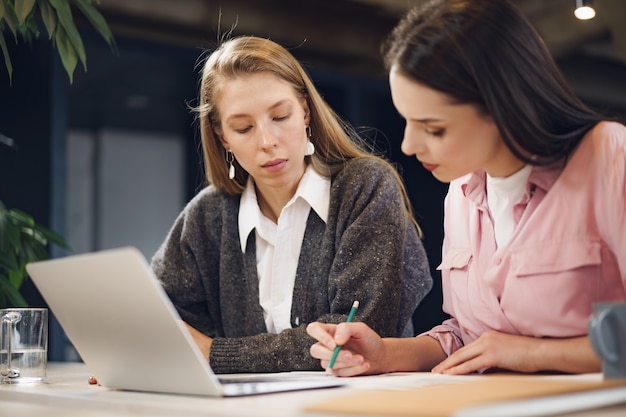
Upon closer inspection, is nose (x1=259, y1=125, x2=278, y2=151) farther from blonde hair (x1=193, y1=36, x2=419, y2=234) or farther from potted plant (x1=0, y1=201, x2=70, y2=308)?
potted plant (x1=0, y1=201, x2=70, y2=308)

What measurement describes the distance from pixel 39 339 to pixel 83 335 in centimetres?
28

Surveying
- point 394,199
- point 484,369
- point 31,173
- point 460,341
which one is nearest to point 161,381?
point 484,369

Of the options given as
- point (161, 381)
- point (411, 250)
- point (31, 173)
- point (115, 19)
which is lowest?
point (161, 381)

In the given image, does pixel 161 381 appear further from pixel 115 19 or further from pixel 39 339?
pixel 115 19

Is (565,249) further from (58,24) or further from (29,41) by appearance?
(29,41)

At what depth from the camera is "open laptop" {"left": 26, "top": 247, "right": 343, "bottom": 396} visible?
106 centimetres

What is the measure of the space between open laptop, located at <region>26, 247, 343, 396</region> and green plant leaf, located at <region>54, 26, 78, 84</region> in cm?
72

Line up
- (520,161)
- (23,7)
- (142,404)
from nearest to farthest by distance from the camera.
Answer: (142,404)
(520,161)
(23,7)

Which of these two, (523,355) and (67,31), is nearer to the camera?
(523,355)

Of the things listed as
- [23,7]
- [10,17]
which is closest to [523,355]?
[23,7]

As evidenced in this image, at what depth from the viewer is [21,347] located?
60.1 inches

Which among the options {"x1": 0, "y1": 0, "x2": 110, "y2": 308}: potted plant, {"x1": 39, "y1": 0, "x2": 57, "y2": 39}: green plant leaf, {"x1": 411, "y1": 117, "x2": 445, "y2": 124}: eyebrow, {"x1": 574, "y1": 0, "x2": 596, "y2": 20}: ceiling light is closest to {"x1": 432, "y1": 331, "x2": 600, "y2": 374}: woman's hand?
{"x1": 411, "y1": 117, "x2": 445, "y2": 124}: eyebrow

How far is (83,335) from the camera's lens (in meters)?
1.30

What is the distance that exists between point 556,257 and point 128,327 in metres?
0.66
